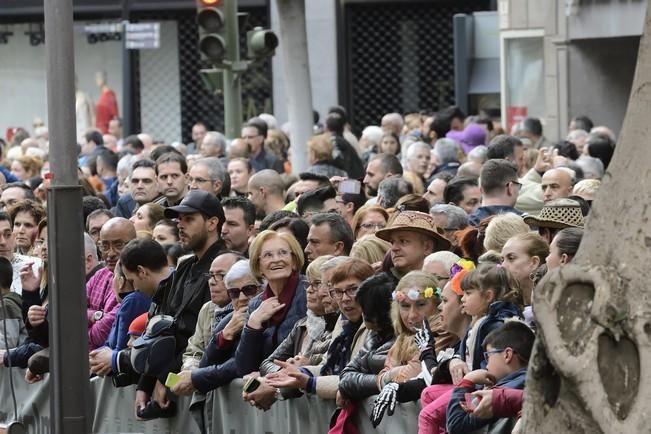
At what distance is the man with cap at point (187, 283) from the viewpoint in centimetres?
1034

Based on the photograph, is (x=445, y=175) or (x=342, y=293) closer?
(x=342, y=293)

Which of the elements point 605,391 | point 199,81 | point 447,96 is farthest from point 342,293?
point 199,81

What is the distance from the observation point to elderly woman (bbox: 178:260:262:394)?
31.7 ft

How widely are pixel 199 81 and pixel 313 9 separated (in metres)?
2.54

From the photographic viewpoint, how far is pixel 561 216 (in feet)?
30.3

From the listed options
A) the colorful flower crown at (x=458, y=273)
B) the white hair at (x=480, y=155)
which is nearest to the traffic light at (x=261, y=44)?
the white hair at (x=480, y=155)

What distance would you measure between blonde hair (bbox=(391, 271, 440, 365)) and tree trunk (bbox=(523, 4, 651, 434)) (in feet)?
13.8

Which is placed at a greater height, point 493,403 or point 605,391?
point 605,391

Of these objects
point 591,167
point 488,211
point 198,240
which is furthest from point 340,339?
point 591,167

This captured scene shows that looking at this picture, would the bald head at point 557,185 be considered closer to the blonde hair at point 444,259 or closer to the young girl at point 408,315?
the blonde hair at point 444,259

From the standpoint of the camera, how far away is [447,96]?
3055cm

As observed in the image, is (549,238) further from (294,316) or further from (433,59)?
Answer: (433,59)

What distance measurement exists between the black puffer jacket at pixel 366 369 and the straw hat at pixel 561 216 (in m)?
1.24

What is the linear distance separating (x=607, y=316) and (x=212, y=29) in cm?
1490
